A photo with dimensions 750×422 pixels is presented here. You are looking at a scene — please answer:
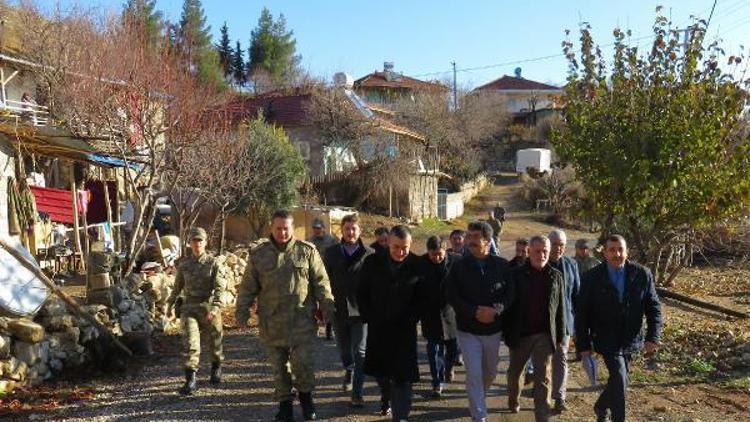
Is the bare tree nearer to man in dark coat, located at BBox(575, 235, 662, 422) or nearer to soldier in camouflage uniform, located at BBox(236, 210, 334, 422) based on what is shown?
soldier in camouflage uniform, located at BBox(236, 210, 334, 422)

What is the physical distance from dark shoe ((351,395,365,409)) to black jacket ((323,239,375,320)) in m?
0.83

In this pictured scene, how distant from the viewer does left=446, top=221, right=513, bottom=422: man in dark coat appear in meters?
5.38

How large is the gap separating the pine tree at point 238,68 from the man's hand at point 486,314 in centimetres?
4682

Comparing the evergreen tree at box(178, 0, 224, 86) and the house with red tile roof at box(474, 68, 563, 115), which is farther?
the house with red tile roof at box(474, 68, 563, 115)

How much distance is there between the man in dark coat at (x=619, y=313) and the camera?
17.7 ft

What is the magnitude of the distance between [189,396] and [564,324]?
3747 millimetres

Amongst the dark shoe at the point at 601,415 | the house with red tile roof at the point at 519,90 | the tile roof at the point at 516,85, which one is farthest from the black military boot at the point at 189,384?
the tile roof at the point at 516,85

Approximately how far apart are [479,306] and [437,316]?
693 millimetres

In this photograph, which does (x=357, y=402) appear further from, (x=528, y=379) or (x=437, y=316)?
(x=528, y=379)

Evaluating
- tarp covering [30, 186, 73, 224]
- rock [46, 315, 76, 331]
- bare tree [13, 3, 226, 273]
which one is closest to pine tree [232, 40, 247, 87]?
bare tree [13, 3, 226, 273]

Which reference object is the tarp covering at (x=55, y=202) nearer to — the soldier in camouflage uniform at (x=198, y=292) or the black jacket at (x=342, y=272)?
the soldier in camouflage uniform at (x=198, y=292)

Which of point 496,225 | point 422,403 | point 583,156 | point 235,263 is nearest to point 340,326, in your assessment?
point 422,403

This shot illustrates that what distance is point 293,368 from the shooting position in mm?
5648

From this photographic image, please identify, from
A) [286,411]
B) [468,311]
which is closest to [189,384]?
[286,411]
